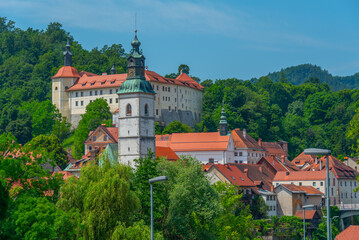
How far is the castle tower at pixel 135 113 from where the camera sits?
7438 cm

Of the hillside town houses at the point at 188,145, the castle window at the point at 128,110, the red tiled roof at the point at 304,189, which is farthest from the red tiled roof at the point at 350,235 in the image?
the red tiled roof at the point at 304,189

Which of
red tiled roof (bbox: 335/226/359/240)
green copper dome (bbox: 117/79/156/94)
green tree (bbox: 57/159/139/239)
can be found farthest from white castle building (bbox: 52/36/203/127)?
green tree (bbox: 57/159/139/239)

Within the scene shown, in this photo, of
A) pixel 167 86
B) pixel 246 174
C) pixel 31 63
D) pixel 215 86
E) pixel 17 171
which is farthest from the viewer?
pixel 31 63

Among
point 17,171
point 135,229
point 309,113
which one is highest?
point 309,113

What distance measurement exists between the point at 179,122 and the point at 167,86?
9.86 m

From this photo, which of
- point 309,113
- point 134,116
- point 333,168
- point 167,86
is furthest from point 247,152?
point 309,113

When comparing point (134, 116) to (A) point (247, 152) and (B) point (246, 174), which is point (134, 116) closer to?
(B) point (246, 174)

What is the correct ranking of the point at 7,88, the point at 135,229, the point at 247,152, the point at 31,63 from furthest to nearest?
the point at 31,63
the point at 7,88
the point at 247,152
the point at 135,229

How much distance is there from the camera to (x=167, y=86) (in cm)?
12731

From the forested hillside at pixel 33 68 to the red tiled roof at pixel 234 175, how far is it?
144 ft

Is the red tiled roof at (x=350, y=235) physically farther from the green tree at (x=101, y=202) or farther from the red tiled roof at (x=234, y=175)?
the red tiled roof at (x=234, y=175)

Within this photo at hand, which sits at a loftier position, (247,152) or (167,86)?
(167,86)

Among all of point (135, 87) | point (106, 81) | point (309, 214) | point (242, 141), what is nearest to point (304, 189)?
point (309, 214)

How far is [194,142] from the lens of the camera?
10481 cm
